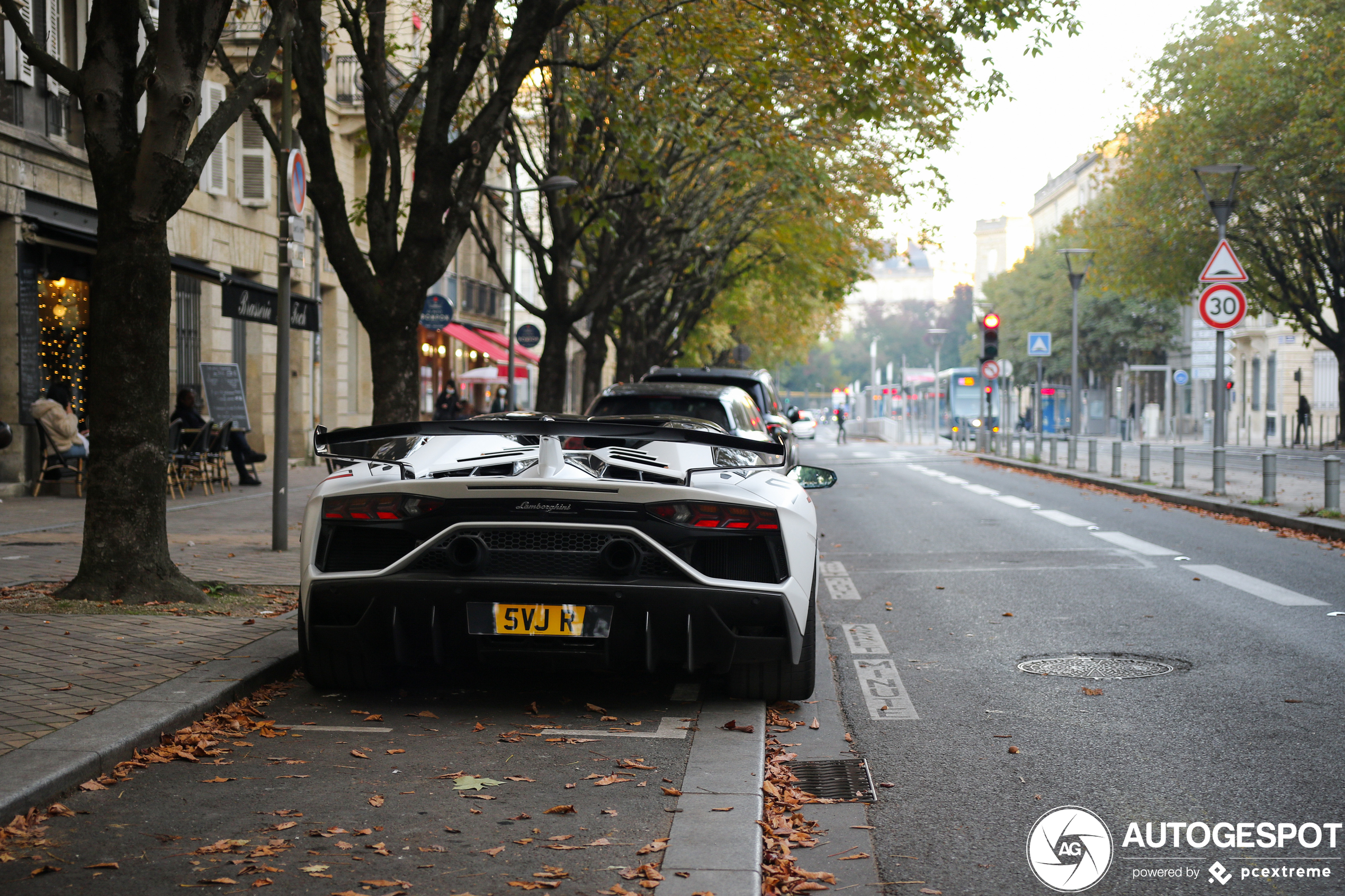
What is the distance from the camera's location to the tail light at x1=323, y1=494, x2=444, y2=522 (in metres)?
5.84

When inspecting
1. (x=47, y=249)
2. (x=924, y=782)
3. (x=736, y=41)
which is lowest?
(x=924, y=782)

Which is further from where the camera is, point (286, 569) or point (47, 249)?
point (47, 249)

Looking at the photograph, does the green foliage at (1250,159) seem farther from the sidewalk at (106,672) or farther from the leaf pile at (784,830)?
the leaf pile at (784,830)

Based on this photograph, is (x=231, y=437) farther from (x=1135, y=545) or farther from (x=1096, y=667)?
(x=1096, y=667)

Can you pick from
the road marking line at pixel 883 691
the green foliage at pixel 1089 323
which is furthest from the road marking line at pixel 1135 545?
the green foliage at pixel 1089 323

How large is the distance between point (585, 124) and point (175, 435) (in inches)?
292

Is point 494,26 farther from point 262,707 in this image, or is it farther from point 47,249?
point 262,707

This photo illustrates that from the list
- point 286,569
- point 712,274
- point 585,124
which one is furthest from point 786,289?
point 286,569

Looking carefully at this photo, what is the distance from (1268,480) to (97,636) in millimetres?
14958

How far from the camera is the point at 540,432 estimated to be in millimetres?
6379

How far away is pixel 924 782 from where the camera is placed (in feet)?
16.5

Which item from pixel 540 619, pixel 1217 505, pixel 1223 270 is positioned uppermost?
pixel 1223 270

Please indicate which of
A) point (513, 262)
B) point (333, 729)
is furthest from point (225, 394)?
point (333, 729)

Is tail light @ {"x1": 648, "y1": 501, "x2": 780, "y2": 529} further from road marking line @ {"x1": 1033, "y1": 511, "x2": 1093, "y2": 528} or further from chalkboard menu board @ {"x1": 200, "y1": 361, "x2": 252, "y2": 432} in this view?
chalkboard menu board @ {"x1": 200, "y1": 361, "x2": 252, "y2": 432}
